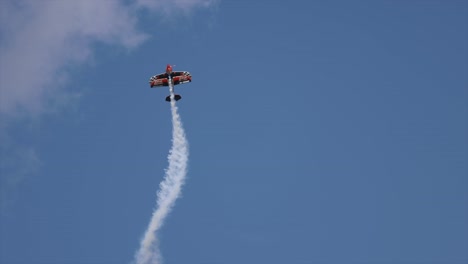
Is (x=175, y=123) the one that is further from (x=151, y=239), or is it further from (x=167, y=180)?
(x=151, y=239)

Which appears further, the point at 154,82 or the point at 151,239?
the point at 154,82

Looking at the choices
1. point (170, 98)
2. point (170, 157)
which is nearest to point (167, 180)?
point (170, 157)

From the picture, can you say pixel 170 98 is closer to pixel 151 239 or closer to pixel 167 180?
pixel 167 180

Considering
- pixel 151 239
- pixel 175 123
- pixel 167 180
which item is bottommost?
pixel 151 239

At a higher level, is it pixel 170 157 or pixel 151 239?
pixel 170 157

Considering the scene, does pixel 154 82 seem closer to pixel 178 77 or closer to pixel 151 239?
pixel 178 77

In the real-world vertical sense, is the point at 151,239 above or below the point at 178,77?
below

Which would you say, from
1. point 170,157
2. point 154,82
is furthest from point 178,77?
point 170,157

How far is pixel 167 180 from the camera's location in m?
126

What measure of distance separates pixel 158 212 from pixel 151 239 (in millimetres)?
4173

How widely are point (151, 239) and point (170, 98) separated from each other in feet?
67.8

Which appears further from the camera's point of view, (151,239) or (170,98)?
(170,98)

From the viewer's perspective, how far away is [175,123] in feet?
432

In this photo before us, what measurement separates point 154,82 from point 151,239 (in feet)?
77.5
